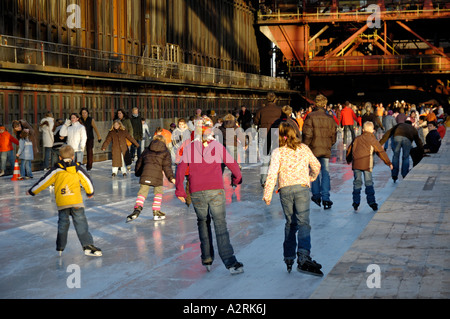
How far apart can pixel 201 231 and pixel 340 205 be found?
591 centimetres

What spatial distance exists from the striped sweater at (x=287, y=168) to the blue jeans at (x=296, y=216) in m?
0.08

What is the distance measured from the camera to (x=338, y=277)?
23.0 feet

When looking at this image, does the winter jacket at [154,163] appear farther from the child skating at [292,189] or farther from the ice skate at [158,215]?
the child skating at [292,189]

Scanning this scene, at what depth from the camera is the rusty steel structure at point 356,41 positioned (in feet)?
195

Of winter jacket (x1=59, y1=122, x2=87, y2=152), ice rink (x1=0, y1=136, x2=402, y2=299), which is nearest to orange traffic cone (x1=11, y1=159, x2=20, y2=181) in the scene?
winter jacket (x1=59, y1=122, x2=87, y2=152)

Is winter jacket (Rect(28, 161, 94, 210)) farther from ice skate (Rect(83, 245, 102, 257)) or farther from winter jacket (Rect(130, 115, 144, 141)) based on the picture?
winter jacket (Rect(130, 115, 144, 141))

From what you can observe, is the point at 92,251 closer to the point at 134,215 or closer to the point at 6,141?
the point at 134,215

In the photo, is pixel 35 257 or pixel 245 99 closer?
pixel 35 257

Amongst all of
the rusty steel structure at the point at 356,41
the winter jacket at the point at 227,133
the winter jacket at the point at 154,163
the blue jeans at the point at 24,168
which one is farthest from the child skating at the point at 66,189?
the rusty steel structure at the point at 356,41

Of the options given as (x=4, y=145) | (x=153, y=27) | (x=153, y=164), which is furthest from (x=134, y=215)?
(x=153, y=27)

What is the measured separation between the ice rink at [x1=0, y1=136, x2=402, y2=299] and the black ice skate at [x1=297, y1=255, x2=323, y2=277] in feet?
0.21

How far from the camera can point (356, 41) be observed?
6412cm

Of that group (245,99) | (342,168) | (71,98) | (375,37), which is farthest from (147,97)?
(375,37)
